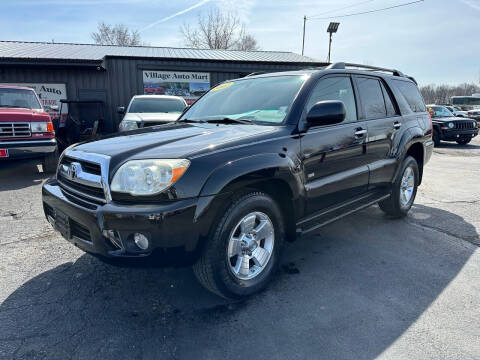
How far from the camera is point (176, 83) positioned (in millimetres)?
14805

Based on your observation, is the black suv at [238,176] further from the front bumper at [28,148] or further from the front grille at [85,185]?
the front bumper at [28,148]

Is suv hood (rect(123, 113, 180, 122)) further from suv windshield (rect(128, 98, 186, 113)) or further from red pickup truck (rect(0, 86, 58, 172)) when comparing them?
red pickup truck (rect(0, 86, 58, 172))

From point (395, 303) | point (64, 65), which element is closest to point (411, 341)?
point (395, 303)

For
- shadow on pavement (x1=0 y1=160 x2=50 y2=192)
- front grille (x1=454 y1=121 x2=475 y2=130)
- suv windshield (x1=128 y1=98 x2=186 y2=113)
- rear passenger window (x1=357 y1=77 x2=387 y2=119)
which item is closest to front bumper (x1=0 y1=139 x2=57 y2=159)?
shadow on pavement (x1=0 y1=160 x2=50 y2=192)

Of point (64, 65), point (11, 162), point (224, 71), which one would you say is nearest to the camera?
point (11, 162)

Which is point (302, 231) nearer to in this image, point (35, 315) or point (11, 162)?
point (35, 315)

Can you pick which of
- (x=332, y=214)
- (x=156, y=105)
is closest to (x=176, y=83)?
(x=156, y=105)

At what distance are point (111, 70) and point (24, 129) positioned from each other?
7.72m

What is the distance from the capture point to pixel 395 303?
250 centimetres

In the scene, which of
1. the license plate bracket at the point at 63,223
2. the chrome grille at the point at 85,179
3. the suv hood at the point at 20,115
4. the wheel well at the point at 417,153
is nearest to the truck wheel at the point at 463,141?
the wheel well at the point at 417,153

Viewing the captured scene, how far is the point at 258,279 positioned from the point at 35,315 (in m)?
1.62

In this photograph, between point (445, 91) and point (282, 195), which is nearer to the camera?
point (282, 195)

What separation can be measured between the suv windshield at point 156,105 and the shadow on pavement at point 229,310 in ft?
18.8

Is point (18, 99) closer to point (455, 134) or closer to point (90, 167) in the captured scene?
point (90, 167)
